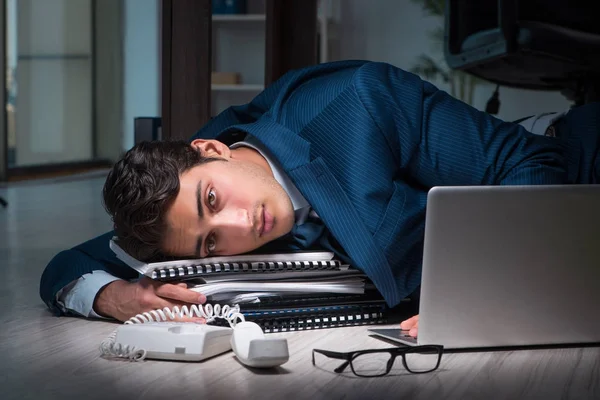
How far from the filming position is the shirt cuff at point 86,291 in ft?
5.00

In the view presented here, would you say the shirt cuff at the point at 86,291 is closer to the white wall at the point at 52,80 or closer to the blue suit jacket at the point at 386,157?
the blue suit jacket at the point at 386,157

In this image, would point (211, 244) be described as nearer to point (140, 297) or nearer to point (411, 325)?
point (140, 297)

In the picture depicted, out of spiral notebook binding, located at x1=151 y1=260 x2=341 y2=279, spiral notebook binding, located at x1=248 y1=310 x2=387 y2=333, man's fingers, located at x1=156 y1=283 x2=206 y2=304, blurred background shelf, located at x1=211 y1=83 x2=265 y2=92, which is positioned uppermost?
blurred background shelf, located at x1=211 y1=83 x2=265 y2=92

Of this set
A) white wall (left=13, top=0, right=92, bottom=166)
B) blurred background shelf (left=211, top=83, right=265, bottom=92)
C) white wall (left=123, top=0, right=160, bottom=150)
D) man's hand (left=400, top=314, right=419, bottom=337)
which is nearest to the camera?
man's hand (left=400, top=314, right=419, bottom=337)

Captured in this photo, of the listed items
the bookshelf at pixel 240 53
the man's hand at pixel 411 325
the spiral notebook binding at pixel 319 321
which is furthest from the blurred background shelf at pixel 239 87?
the man's hand at pixel 411 325

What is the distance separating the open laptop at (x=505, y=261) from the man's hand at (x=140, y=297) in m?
0.39

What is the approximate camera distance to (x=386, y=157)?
1.46 m

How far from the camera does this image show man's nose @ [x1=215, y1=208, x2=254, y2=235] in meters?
1.37

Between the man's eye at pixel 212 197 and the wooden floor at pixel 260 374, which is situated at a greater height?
the man's eye at pixel 212 197

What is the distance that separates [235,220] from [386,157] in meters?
0.28

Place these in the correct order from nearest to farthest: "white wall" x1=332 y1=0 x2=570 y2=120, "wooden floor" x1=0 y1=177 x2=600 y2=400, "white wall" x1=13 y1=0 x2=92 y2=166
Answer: "wooden floor" x1=0 y1=177 x2=600 y2=400
"white wall" x1=13 y1=0 x2=92 y2=166
"white wall" x1=332 y1=0 x2=570 y2=120

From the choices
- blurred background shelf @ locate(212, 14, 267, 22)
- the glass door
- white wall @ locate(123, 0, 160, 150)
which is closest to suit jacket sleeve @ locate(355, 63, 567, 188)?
blurred background shelf @ locate(212, 14, 267, 22)

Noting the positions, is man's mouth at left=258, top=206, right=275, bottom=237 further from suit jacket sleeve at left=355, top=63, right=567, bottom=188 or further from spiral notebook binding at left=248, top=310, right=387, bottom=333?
suit jacket sleeve at left=355, top=63, right=567, bottom=188

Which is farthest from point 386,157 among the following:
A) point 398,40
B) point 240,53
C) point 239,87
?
point 398,40
